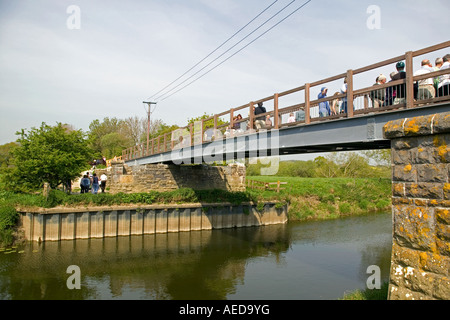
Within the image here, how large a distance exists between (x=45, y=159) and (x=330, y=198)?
72.1 feet

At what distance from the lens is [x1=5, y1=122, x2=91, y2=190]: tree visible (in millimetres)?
20484

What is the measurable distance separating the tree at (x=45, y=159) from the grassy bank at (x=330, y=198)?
40.9 ft

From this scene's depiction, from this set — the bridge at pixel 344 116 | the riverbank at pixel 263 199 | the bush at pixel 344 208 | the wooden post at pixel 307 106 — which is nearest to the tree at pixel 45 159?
the riverbank at pixel 263 199

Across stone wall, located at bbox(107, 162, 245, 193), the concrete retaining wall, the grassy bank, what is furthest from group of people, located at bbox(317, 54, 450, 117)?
stone wall, located at bbox(107, 162, 245, 193)

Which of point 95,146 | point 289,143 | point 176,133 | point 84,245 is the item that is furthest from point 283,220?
point 95,146

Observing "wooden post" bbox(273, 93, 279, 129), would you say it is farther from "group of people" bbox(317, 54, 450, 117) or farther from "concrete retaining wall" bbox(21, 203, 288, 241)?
"concrete retaining wall" bbox(21, 203, 288, 241)

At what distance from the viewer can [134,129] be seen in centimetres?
6831

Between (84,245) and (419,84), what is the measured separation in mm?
16235

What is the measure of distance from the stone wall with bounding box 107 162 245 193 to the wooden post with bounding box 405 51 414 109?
66.8 ft

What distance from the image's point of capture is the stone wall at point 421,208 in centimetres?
457

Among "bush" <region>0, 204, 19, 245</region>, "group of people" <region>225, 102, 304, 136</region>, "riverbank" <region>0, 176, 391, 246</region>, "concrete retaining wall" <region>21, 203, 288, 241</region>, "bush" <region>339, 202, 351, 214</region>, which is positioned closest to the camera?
"group of people" <region>225, 102, 304, 136</region>

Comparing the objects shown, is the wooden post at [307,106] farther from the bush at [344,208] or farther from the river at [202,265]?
the bush at [344,208]
